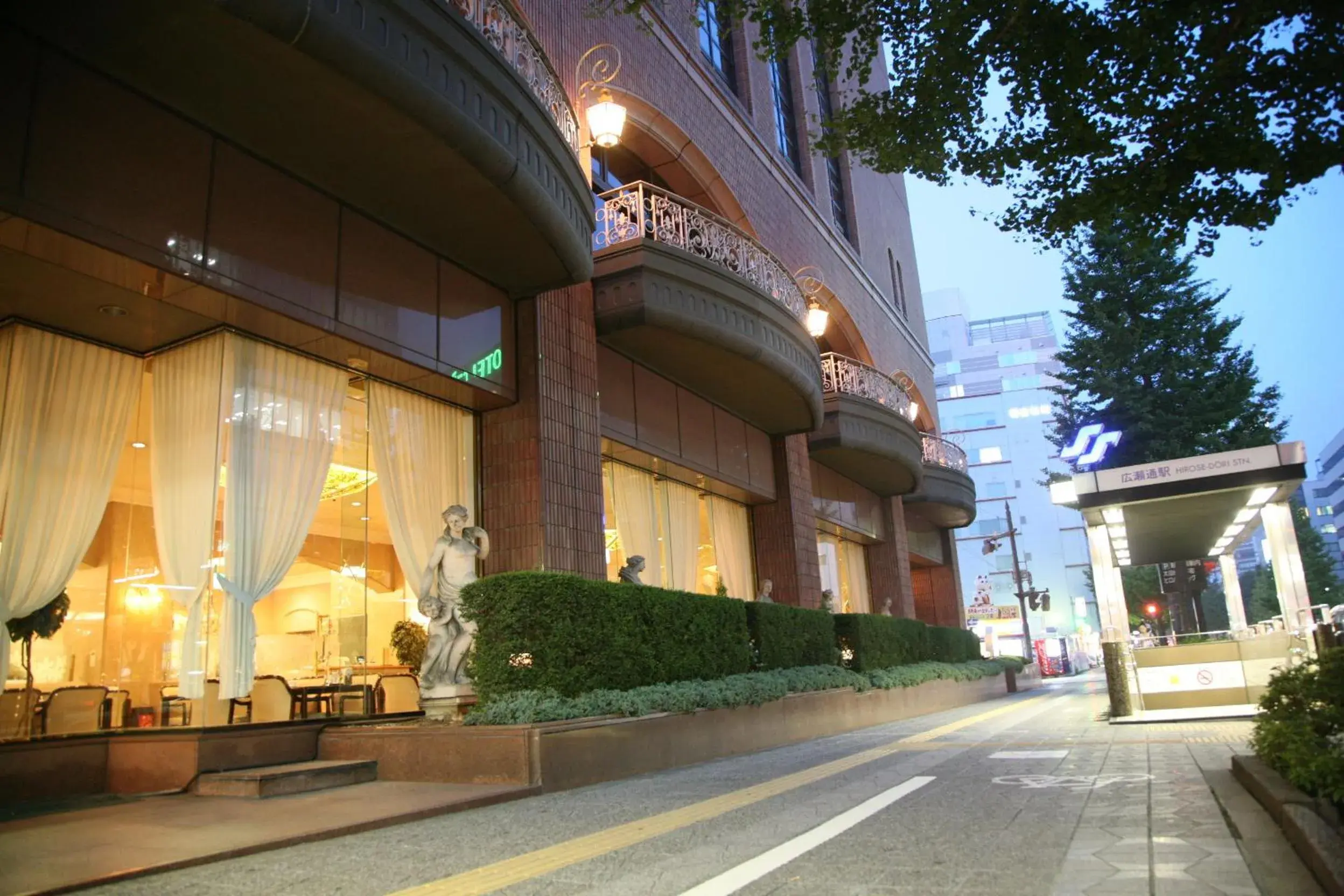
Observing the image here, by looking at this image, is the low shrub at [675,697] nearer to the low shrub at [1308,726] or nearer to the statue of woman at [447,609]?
the statue of woman at [447,609]

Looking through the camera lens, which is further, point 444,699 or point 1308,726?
point 444,699

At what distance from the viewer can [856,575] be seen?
2473 centimetres

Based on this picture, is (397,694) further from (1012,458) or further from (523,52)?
(1012,458)

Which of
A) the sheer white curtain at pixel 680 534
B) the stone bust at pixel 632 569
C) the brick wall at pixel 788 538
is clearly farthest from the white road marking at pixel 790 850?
the brick wall at pixel 788 538

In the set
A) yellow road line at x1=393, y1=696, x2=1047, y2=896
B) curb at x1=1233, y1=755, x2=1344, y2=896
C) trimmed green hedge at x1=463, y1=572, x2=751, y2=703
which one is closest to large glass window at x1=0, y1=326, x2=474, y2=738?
trimmed green hedge at x1=463, y1=572, x2=751, y2=703

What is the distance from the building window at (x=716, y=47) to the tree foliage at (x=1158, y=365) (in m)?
12.4

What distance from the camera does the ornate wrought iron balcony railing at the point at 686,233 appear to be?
42.8 ft

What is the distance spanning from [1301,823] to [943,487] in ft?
80.9

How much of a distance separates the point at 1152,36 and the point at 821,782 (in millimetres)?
6215

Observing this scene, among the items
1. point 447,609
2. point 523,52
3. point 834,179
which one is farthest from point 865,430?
point 447,609

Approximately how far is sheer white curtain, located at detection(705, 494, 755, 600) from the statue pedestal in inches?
316

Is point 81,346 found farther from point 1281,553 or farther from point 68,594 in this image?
point 1281,553

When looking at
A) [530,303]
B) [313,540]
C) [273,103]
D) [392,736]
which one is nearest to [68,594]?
[313,540]

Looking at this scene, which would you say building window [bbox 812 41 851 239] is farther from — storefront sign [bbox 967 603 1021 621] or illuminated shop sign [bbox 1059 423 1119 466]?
storefront sign [bbox 967 603 1021 621]
